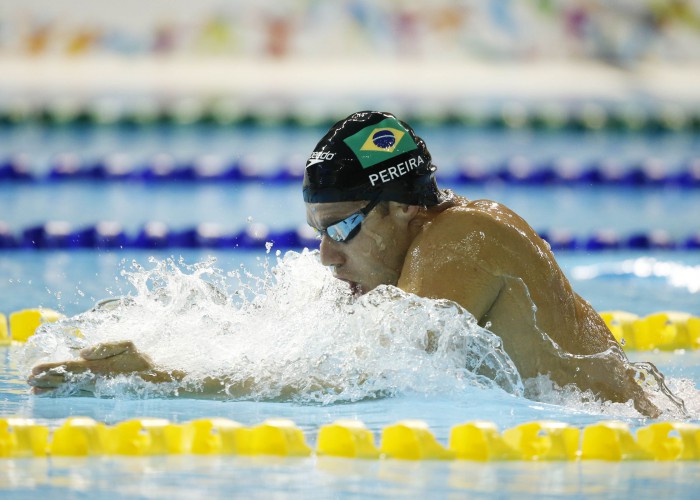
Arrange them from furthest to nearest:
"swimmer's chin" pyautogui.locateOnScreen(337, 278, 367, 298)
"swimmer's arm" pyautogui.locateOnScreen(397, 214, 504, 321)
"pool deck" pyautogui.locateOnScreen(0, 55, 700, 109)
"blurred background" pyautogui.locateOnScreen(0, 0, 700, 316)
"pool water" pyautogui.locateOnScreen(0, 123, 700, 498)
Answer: "pool deck" pyautogui.locateOnScreen(0, 55, 700, 109) < "blurred background" pyautogui.locateOnScreen(0, 0, 700, 316) < "swimmer's chin" pyautogui.locateOnScreen(337, 278, 367, 298) < "swimmer's arm" pyautogui.locateOnScreen(397, 214, 504, 321) < "pool water" pyautogui.locateOnScreen(0, 123, 700, 498)

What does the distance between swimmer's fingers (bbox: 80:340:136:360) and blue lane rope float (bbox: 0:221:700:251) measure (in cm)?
401

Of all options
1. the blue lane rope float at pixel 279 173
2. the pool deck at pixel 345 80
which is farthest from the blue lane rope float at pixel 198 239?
the pool deck at pixel 345 80

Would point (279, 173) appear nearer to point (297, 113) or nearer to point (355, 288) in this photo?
point (297, 113)

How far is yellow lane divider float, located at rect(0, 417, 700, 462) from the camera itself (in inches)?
94.5

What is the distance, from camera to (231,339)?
3084 millimetres

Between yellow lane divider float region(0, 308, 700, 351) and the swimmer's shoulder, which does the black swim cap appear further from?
yellow lane divider float region(0, 308, 700, 351)

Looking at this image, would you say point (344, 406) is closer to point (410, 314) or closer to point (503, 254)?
point (410, 314)

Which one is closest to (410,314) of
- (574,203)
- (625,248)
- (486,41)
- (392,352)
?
(392,352)

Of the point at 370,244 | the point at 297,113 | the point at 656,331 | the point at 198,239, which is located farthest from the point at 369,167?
the point at 297,113

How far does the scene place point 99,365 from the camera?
2693mm

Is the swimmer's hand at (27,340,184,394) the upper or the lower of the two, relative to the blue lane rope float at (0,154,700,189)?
lower

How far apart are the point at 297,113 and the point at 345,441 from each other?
9.77 metres

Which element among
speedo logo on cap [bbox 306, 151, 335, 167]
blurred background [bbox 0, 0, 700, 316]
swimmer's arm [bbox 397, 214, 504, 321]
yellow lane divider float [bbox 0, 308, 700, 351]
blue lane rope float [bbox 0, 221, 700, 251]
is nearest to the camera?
swimmer's arm [bbox 397, 214, 504, 321]

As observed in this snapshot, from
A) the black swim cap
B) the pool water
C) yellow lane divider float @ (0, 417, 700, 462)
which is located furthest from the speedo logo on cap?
yellow lane divider float @ (0, 417, 700, 462)
